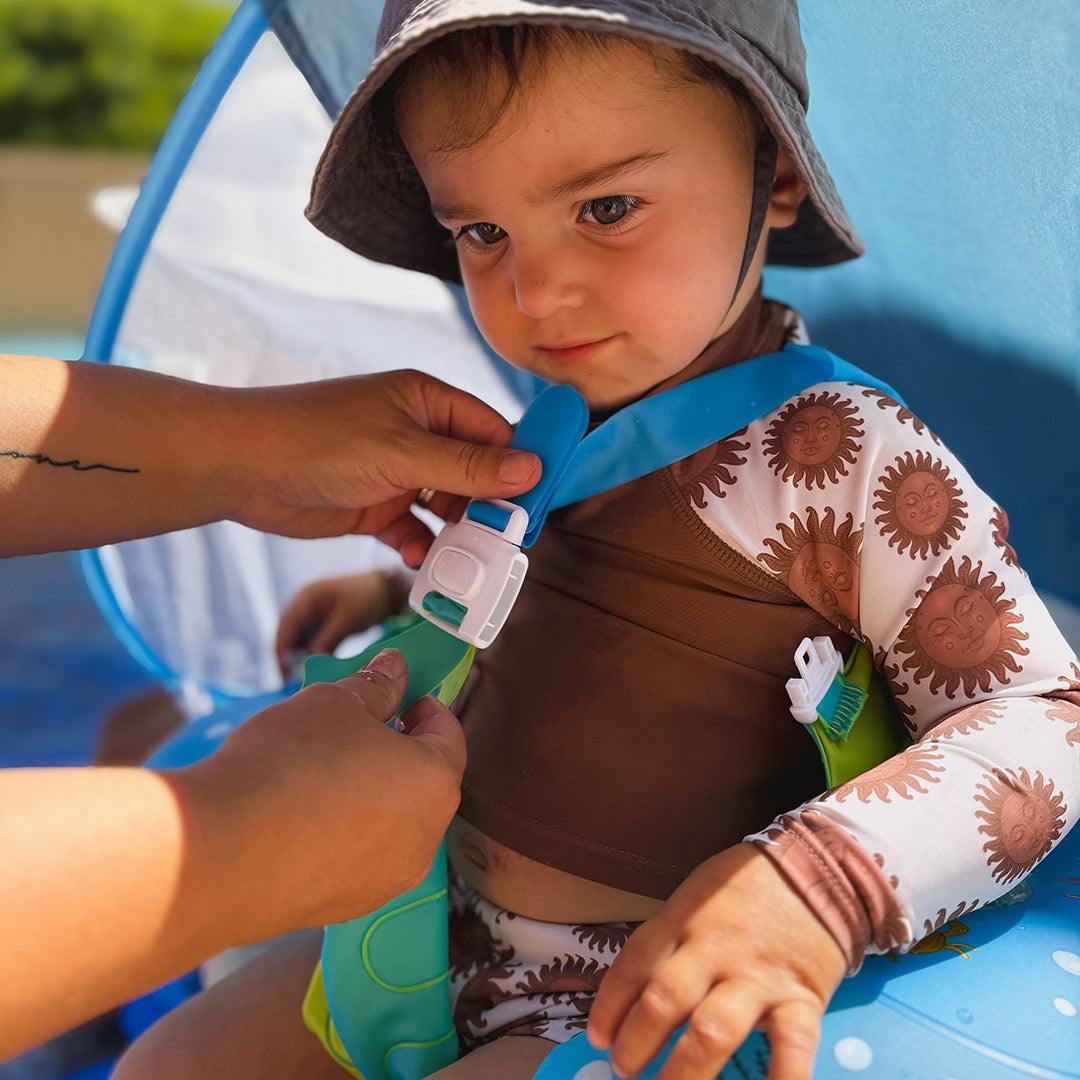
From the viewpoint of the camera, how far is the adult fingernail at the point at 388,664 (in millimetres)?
697

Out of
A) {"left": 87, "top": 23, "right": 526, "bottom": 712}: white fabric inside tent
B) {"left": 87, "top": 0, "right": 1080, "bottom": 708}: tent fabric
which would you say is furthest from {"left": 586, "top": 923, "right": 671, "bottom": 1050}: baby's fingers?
{"left": 87, "top": 23, "right": 526, "bottom": 712}: white fabric inside tent

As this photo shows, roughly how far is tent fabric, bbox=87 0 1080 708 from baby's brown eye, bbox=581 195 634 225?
28 cm

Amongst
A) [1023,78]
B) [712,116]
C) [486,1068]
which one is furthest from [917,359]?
[486,1068]

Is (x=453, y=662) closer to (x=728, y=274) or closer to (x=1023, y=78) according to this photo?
(x=728, y=274)

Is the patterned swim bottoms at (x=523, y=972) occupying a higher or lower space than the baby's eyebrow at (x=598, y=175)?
lower

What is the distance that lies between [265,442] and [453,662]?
0.22 meters

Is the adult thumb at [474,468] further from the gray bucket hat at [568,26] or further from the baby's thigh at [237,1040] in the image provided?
the baby's thigh at [237,1040]

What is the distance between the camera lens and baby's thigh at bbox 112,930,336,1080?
85cm

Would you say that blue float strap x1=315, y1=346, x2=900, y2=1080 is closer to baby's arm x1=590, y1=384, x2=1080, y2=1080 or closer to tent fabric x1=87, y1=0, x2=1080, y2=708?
baby's arm x1=590, y1=384, x2=1080, y2=1080

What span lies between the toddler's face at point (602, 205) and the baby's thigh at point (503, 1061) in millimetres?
438

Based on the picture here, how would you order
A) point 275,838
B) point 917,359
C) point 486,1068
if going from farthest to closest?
point 917,359, point 486,1068, point 275,838

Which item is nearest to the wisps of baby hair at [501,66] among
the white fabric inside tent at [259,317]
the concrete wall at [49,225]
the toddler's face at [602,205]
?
the toddler's face at [602,205]

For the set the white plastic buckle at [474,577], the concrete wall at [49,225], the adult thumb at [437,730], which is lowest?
the concrete wall at [49,225]

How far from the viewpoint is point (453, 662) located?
2.53 ft
